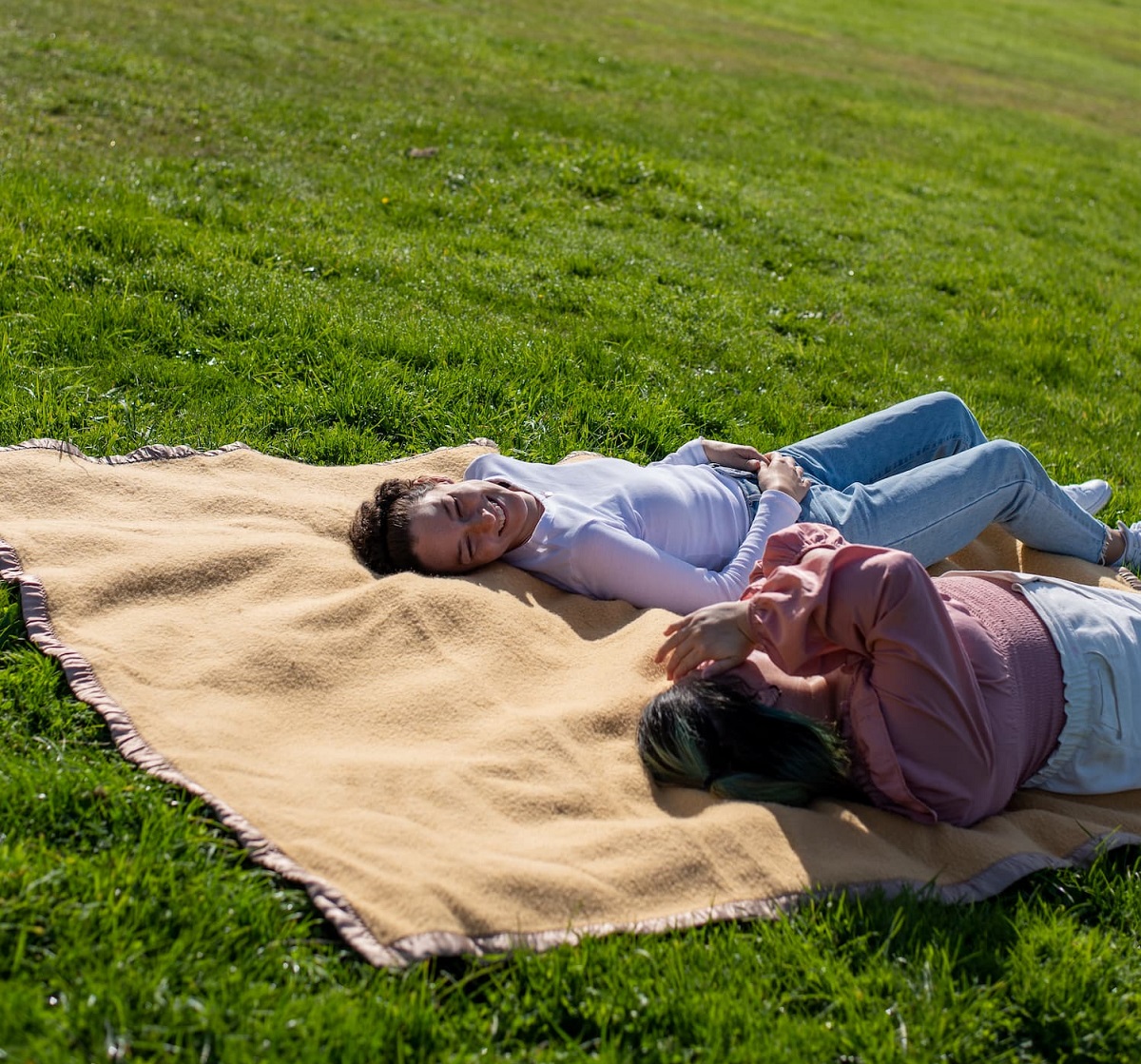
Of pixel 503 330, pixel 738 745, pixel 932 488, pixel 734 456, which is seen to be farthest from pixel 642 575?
pixel 503 330

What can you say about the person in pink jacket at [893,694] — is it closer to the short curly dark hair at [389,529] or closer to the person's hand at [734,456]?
the short curly dark hair at [389,529]

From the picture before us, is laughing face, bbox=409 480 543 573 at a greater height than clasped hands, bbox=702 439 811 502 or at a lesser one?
lesser

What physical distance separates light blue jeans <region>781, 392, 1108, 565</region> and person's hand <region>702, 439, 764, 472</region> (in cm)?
14

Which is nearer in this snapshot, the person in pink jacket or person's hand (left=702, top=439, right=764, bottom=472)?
the person in pink jacket

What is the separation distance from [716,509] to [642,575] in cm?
63

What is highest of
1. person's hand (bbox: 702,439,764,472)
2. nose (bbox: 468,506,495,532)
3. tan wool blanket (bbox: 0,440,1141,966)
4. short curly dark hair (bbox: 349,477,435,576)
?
person's hand (bbox: 702,439,764,472)

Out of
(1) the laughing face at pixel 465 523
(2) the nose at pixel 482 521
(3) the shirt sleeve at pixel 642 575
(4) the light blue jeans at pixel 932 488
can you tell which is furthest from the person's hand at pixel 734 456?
(2) the nose at pixel 482 521

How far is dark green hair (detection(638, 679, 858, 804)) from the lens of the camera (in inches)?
134

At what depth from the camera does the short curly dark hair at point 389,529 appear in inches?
174

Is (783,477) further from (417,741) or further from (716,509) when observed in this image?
(417,741)

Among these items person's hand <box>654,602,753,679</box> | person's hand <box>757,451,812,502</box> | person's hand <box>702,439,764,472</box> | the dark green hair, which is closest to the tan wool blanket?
the dark green hair

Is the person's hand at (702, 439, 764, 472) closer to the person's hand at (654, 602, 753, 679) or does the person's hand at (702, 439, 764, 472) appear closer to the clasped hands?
the clasped hands

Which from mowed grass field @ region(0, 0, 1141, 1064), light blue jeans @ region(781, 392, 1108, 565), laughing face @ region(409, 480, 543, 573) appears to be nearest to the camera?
mowed grass field @ region(0, 0, 1141, 1064)

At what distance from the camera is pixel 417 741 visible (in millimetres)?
3713
